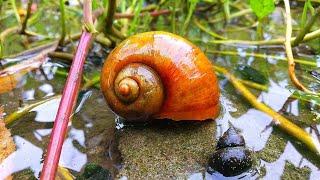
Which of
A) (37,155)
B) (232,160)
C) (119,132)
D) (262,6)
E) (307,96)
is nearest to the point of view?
(232,160)

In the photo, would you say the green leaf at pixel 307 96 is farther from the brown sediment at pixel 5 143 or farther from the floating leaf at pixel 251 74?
the brown sediment at pixel 5 143

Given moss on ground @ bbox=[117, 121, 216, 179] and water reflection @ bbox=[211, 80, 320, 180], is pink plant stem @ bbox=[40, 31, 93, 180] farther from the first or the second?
water reflection @ bbox=[211, 80, 320, 180]

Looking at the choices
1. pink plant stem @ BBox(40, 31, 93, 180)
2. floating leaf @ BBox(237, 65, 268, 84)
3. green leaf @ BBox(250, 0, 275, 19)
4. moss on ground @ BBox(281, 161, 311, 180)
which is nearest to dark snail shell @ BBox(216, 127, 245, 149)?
moss on ground @ BBox(281, 161, 311, 180)

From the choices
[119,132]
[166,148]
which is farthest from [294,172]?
[119,132]

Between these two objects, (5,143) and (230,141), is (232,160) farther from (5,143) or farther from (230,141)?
(5,143)

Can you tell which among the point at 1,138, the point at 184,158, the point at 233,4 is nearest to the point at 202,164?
the point at 184,158

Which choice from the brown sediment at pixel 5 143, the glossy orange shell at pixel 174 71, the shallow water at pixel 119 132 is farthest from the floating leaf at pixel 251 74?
the brown sediment at pixel 5 143

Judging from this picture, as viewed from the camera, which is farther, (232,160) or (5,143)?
(5,143)
